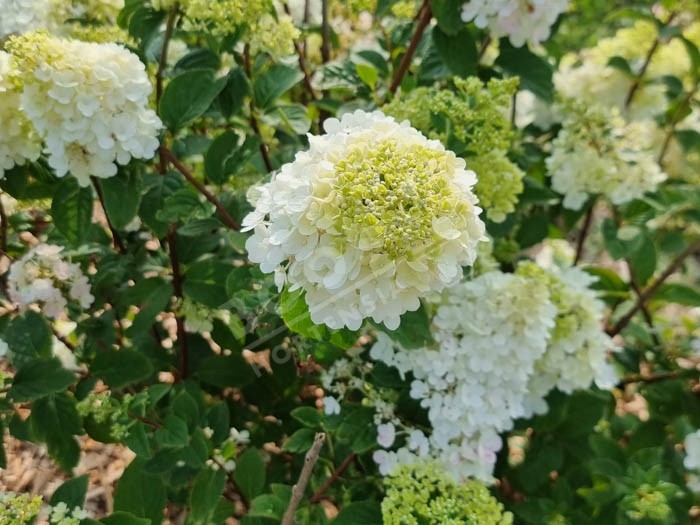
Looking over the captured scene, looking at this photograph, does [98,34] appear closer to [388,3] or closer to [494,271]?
[388,3]

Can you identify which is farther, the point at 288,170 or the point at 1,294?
the point at 1,294

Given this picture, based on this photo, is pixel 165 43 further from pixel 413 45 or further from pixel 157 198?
pixel 413 45

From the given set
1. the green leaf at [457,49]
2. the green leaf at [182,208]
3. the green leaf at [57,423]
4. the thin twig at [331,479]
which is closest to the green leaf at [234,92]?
the green leaf at [182,208]

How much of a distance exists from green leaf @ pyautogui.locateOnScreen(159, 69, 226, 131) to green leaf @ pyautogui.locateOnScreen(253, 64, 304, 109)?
0.20m

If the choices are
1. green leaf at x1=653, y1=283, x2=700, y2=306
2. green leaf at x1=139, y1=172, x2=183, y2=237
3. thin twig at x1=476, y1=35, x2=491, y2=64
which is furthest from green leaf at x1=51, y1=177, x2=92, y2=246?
green leaf at x1=653, y1=283, x2=700, y2=306

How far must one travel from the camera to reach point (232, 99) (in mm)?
1538

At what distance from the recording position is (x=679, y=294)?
2051mm

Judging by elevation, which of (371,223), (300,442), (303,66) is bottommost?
(300,442)

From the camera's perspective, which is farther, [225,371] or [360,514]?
[225,371]

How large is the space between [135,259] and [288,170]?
76cm

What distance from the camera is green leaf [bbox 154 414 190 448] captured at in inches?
53.7

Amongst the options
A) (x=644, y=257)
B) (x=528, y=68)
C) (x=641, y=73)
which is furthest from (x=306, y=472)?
(x=641, y=73)

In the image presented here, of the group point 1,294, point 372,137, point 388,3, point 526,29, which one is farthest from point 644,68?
point 1,294

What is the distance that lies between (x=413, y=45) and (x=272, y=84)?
35 centimetres
